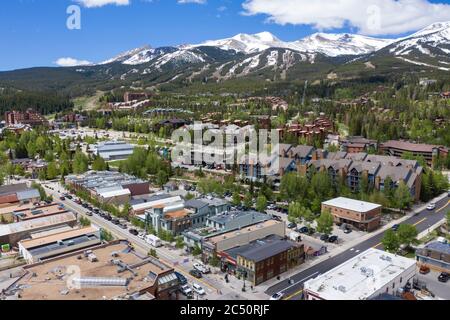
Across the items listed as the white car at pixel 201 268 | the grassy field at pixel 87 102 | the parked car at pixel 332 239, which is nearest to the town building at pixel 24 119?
the grassy field at pixel 87 102

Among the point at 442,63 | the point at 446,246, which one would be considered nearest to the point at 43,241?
the point at 446,246

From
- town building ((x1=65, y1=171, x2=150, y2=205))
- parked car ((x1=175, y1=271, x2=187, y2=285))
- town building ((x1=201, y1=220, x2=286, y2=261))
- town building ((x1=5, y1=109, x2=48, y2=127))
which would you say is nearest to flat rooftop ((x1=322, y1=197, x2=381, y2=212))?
town building ((x1=201, y1=220, x2=286, y2=261))

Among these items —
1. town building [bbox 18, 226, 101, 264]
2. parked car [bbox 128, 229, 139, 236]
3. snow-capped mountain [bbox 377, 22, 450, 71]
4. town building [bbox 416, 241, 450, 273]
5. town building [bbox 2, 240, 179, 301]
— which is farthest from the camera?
snow-capped mountain [bbox 377, 22, 450, 71]

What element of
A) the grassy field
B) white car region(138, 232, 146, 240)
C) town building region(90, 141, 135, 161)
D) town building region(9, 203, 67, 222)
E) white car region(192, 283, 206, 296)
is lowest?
white car region(192, 283, 206, 296)

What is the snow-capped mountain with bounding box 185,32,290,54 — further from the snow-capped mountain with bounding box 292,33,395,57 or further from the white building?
the white building

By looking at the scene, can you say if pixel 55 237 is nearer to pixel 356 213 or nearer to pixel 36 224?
pixel 36 224
